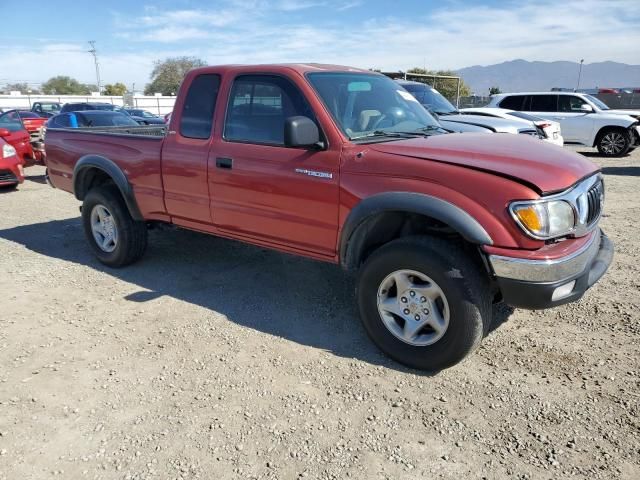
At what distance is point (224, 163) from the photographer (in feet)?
13.5

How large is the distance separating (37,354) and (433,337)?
2794 mm

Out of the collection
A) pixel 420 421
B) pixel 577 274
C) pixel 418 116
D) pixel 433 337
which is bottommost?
pixel 420 421

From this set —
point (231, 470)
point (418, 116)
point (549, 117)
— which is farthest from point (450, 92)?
point (231, 470)

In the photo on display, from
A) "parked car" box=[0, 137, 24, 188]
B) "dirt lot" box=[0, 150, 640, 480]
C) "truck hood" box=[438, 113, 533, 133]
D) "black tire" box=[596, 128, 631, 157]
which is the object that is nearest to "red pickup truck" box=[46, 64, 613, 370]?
"dirt lot" box=[0, 150, 640, 480]

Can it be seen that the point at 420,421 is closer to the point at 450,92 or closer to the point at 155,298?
the point at 155,298

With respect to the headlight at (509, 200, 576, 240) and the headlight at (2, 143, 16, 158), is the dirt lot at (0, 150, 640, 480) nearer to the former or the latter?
the headlight at (509, 200, 576, 240)

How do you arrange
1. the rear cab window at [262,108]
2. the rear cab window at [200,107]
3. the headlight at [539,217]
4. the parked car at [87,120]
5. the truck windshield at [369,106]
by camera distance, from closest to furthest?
the headlight at [539,217] < the truck windshield at [369,106] < the rear cab window at [262,108] < the rear cab window at [200,107] < the parked car at [87,120]

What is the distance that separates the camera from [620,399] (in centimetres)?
297

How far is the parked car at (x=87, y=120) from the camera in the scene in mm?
11766

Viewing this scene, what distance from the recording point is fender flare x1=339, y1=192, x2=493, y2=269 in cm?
296

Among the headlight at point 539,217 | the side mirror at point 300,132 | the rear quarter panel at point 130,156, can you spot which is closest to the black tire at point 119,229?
the rear quarter panel at point 130,156

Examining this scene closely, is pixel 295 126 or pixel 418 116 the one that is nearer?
pixel 295 126

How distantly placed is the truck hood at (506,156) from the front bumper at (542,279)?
42cm

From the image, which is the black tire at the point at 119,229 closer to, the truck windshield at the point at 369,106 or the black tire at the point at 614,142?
the truck windshield at the point at 369,106
